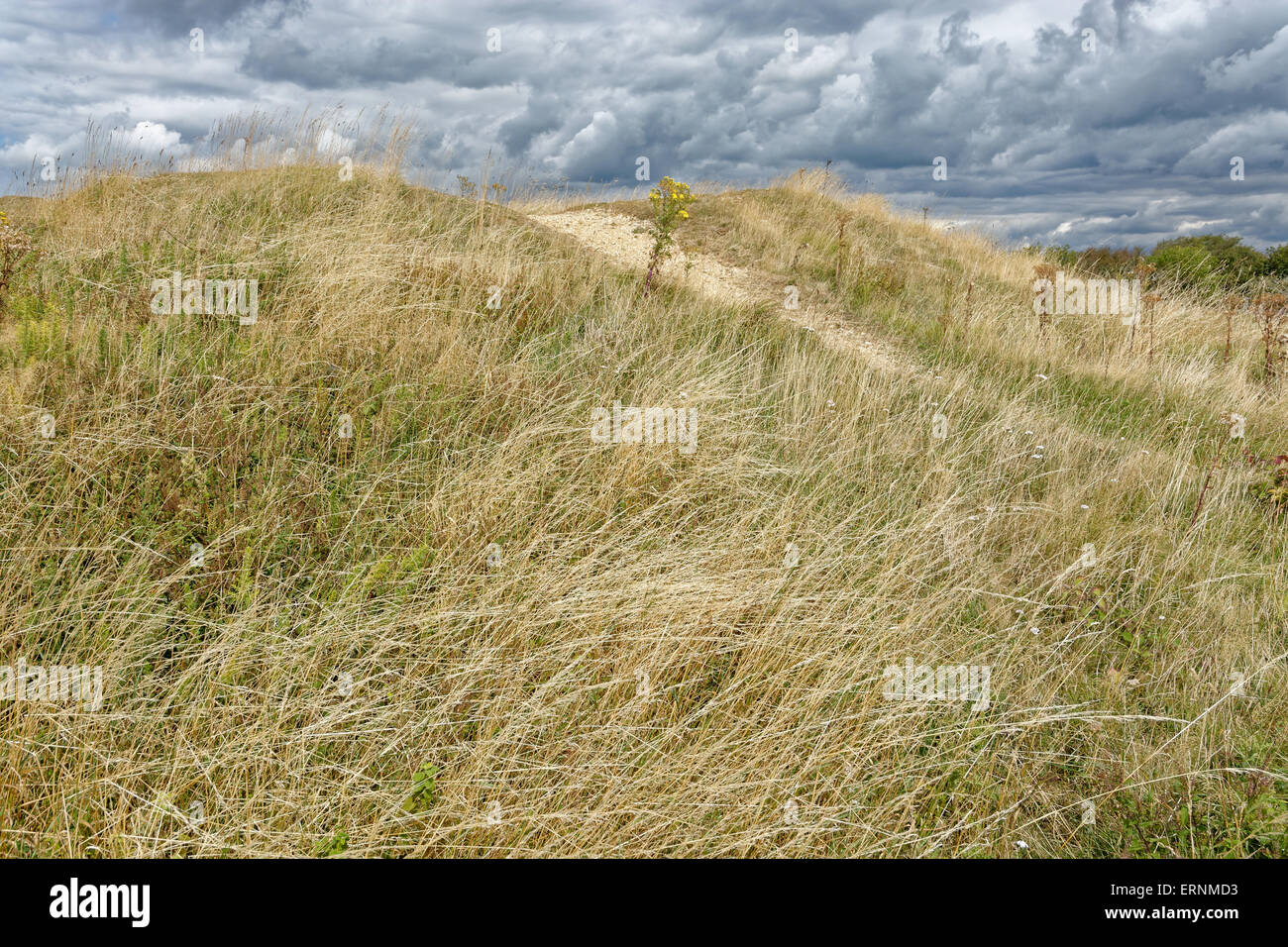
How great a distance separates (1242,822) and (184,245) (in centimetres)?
782

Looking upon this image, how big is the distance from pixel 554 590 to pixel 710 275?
8.14 meters

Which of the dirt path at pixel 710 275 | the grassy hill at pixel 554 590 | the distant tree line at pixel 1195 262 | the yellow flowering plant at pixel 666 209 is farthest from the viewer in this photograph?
the distant tree line at pixel 1195 262

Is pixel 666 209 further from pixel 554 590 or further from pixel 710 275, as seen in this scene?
pixel 554 590

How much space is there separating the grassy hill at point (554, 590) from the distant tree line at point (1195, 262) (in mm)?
9146

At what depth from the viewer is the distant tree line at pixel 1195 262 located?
14.5 m

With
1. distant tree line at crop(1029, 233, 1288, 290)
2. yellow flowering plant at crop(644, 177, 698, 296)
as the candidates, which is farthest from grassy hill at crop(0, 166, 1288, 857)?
distant tree line at crop(1029, 233, 1288, 290)

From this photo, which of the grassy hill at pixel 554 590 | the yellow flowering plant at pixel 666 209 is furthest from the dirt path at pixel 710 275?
the grassy hill at pixel 554 590

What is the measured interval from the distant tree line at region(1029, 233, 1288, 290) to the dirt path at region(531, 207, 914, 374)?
6094 mm

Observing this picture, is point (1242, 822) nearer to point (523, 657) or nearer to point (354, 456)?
point (523, 657)

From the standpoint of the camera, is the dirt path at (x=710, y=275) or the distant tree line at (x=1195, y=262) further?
the distant tree line at (x=1195, y=262)

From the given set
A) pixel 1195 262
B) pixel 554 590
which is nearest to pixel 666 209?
pixel 554 590

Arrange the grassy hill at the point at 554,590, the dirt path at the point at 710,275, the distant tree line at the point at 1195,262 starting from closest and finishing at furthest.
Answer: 1. the grassy hill at the point at 554,590
2. the dirt path at the point at 710,275
3. the distant tree line at the point at 1195,262

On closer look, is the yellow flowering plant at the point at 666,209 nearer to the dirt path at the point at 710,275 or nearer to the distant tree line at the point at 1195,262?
the dirt path at the point at 710,275
